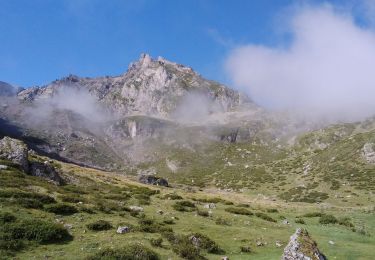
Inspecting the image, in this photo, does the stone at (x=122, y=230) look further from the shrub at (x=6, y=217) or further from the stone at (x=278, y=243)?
the stone at (x=278, y=243)

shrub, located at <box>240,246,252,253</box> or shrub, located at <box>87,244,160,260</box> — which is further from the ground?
shrub, located at <box>240,246,252,253</box>

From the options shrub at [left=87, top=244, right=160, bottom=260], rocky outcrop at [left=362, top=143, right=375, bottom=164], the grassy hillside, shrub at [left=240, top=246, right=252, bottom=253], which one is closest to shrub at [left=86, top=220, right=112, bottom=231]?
the grassy hillside

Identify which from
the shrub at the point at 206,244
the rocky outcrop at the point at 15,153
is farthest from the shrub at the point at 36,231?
the rocky outcrop at the point at 15,153

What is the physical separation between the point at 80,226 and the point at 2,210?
16.2ft

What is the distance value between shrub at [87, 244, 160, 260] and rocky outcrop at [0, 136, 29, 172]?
32650 mm

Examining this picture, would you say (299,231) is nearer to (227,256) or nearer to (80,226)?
(227,256)

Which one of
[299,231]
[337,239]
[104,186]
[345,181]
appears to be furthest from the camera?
[345,181]

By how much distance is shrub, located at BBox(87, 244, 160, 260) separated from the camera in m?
21.1

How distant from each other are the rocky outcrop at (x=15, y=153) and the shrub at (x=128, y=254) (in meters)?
32.7

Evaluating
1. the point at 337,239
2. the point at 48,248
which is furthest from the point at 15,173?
the point at 337,239

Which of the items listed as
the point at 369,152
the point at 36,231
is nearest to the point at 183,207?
the point at 36,231

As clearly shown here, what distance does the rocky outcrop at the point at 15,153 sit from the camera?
51.2 m

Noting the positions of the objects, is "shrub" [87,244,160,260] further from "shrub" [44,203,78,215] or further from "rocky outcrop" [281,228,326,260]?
"shrub" [44,203,78,215]

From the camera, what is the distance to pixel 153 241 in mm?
24750
